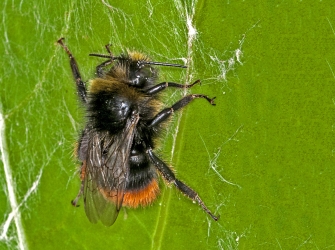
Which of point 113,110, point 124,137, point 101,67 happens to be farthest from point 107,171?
point 101,67

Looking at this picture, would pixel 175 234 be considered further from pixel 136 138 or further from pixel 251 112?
pixel 251 112

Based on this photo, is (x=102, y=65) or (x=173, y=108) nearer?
(x=173, y=108)

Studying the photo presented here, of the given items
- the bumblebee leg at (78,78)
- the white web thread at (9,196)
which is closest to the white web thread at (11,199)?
the white web thread at (9,196)

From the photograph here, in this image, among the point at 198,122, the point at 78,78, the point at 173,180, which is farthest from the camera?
the point at 78,78

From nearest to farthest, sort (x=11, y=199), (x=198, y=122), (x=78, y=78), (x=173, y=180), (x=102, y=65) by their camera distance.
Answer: (x=198, y=122) < (x=173, y=180) < (x=102, y=65) < (x=78, y=78) < (x=11, y=199)

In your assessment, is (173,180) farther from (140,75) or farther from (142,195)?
(140,75)

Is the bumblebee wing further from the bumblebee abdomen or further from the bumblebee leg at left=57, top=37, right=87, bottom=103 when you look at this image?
the bumblebee leg at left=57, top=37, right=87, bottom=103

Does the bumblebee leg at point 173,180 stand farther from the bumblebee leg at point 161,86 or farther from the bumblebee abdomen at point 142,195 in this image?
the bumblebee leg at point 161,86

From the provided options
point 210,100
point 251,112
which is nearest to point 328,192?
point 251,112
